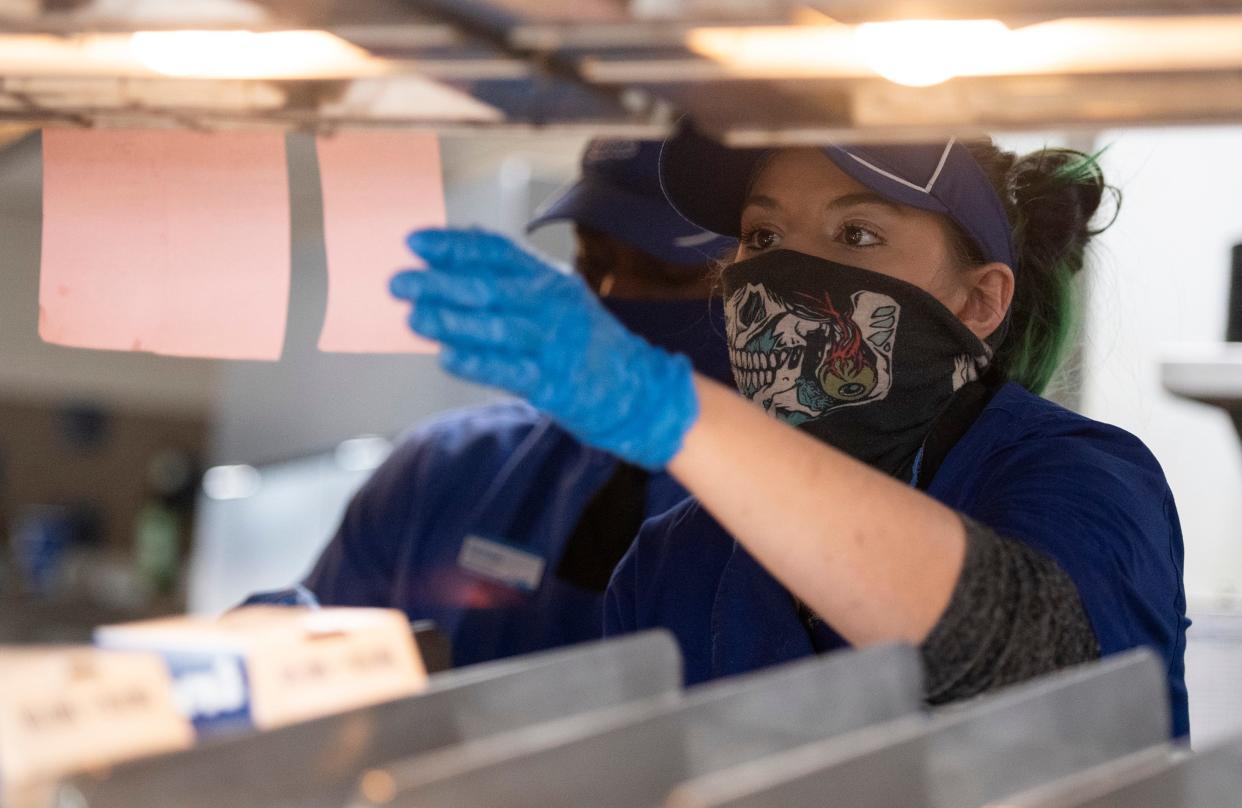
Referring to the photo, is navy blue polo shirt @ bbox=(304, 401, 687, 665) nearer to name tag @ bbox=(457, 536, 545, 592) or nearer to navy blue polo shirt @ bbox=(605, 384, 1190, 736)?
name tag @ bbox=(457, 536, 545, 592)

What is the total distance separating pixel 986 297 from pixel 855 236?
231 millimetres

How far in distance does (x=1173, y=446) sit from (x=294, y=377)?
279 cm

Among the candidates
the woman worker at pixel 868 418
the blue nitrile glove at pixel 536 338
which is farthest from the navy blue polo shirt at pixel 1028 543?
the blue nitrile glove at pixel 536 338

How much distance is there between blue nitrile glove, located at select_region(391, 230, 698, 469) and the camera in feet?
2.49

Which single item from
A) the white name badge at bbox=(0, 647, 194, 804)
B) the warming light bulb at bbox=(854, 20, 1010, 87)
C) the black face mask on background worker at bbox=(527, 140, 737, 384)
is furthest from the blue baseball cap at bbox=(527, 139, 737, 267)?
the white name badge at bbox=(0, 647, 194, 804)

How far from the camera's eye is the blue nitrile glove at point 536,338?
2.49 ft

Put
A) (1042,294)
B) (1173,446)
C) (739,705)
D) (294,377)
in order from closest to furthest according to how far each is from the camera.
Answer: (739,705), (1042,294), (1173,446), (294,377)

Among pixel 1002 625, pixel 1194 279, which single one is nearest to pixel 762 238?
pixel 1002 625

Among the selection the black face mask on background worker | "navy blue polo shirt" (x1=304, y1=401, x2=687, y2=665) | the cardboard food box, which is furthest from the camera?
"navy blue polo shirt" (x1=304, y1=401, x2=687, y2=665)

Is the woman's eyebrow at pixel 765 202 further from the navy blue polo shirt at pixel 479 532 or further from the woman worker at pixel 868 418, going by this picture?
the navy blue polo shirt at pixel 479 532

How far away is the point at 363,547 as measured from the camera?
246 cm

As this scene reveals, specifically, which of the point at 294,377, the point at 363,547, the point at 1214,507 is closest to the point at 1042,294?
the point at 1214,507

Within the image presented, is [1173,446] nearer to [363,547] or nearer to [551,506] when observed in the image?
[551,506]

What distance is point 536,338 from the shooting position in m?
0.77
